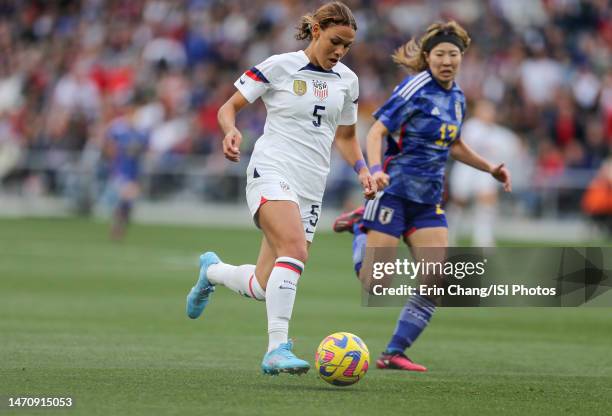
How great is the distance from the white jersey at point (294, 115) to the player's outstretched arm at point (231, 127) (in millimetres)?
82

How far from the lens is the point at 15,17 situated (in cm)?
3712

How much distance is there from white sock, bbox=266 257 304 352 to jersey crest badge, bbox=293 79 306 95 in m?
1.15

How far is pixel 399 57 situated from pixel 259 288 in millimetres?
2555

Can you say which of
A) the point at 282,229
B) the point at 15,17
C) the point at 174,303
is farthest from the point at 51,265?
the point at 15,17

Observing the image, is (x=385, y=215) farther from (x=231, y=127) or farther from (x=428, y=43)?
(x=231, y=127)

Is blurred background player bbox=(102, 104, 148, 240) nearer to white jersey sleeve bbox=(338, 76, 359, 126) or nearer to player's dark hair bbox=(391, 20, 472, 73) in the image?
player's dark hair bbox=(391, 20, 472, 73)

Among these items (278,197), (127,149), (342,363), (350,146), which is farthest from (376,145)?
(127,149)

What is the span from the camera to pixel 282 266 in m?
8.42

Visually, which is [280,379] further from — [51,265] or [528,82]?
[528,82]

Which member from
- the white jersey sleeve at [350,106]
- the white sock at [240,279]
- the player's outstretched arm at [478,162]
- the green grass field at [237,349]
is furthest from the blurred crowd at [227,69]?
the white jersey sleeve at [350,106]

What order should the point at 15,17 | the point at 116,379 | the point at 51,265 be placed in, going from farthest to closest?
1. the point at 15,17
2. the point at 51,265
3. the point at 116,379

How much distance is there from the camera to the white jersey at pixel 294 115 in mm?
8688

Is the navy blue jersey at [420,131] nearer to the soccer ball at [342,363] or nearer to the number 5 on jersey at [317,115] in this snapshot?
the number 5 on jersey at [317,115]

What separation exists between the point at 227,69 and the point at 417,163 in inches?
881
